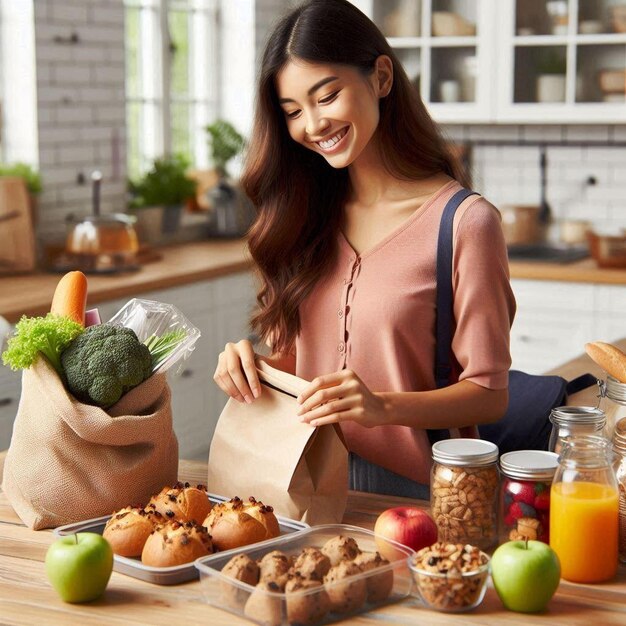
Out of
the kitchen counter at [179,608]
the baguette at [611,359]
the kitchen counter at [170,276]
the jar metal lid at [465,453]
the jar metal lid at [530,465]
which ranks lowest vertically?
the kitchen counter at [179,608]

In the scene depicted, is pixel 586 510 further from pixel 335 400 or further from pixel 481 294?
pixel 481 294

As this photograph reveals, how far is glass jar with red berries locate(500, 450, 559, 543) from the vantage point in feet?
4.94

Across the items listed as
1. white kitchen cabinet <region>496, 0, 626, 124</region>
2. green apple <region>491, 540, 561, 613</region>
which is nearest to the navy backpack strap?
green apple <region>491, 540, 561, 613</region>

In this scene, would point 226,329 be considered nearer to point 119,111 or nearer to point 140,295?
point 140,295

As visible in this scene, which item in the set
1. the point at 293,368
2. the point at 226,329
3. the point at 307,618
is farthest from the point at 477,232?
the point at 226,329

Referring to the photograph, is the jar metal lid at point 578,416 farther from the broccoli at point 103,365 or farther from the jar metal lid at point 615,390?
the broccoli at point 103,365

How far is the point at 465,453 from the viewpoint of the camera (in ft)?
5.01

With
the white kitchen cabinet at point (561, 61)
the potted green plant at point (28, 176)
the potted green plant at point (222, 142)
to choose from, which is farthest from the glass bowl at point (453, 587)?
the potted green plant at point (222, 142)

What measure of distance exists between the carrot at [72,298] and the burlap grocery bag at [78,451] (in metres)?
0.14

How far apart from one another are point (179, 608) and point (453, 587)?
343 mm

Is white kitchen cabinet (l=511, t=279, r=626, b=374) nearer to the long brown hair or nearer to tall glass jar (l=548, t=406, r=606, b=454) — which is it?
the long brown hair

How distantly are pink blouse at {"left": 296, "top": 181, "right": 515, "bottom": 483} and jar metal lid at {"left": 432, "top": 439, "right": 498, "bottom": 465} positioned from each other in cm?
34

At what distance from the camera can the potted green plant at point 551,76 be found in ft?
15.8

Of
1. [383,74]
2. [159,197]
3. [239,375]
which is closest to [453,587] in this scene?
[239,375]
